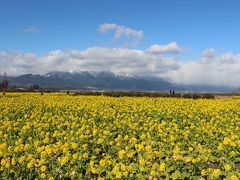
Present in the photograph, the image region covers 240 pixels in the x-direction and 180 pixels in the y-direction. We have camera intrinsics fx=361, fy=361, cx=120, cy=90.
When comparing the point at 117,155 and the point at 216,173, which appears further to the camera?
the point at 117,155

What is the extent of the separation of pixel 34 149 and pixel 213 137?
669cm

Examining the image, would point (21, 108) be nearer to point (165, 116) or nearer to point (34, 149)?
point (165, 116)

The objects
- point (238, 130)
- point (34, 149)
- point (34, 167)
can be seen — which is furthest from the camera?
point (238, 130)

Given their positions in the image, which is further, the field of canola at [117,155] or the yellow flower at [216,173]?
the field of canola at [117,155]

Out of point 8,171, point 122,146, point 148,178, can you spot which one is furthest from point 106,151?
point 8,171

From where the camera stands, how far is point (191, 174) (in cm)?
913

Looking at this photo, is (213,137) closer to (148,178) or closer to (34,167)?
(148,178)

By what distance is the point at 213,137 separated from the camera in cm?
1355

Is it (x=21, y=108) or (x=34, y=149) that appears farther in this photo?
(x=21, y=108)

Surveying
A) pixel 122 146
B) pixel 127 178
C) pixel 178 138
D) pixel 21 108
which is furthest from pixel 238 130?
pixel 21 108

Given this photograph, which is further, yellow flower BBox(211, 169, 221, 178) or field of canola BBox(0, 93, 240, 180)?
field of canola BBox(0, 93, 240, 180)

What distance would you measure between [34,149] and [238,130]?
9002mm

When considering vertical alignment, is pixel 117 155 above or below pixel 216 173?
below

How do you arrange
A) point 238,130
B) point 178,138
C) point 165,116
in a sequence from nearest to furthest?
point 178,138
point 238,130
point 165,116
